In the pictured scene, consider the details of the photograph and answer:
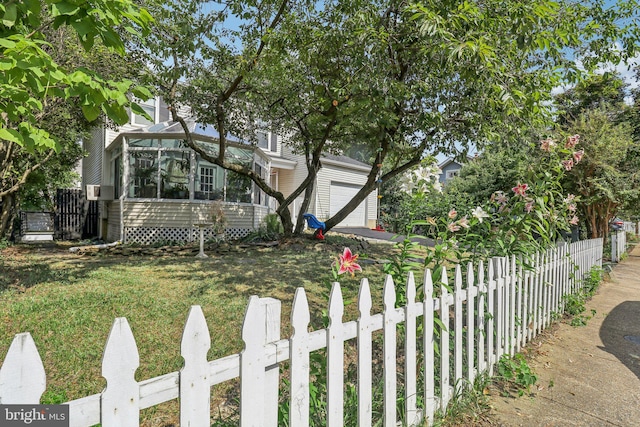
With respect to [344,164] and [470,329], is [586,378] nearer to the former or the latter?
[470,329]

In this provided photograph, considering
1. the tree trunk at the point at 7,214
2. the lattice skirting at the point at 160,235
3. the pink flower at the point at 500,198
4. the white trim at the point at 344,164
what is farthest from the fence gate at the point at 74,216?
the pink flower at the point at 500,198

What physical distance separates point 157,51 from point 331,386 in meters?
7.23

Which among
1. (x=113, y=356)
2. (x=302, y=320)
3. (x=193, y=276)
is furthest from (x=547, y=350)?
(x=193, y=276)

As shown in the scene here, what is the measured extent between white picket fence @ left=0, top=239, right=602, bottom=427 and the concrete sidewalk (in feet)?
1.09

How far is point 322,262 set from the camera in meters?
7.15

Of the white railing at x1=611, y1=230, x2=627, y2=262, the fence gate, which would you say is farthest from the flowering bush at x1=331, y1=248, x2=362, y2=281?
the fence gate

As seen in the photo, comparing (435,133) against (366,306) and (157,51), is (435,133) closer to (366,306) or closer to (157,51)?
(157,51)

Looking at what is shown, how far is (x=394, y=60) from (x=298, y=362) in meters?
5.67

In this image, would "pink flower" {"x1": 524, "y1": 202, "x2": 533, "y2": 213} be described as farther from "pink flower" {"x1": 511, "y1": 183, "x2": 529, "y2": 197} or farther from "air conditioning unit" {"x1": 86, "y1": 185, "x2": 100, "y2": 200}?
"air conditioning unit" {"x1": 86, "y1": 185, "x2": 100, "y2": 200}

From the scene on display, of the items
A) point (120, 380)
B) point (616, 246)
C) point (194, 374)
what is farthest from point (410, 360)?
point (616, 246)

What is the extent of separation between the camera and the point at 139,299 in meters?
4.37

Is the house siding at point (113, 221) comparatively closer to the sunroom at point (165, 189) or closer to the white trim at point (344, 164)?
the sunroom at point (165, 189)

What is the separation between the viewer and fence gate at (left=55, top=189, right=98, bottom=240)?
12.6m

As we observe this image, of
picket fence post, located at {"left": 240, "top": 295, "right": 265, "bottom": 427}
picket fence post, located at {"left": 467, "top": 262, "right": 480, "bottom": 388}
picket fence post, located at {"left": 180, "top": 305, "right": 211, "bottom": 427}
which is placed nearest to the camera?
picket fence post, located at {"left": 180, "top": 305, "right": 211, "bottom": 427}
